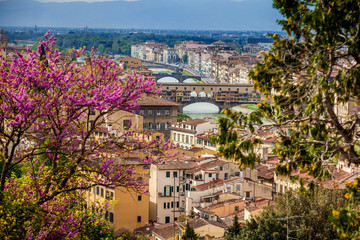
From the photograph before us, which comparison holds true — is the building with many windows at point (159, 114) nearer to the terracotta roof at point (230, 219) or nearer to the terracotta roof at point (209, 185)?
the terracotta roof at point (209, 185)

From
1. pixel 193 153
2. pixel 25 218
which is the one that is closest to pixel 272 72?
pixel 25 218

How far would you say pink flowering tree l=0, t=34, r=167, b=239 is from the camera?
228 inches

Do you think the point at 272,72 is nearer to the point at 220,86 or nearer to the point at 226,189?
the point at 226,189

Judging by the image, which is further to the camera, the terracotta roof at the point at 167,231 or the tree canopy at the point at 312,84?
the terracotta roof at the point at 167,231

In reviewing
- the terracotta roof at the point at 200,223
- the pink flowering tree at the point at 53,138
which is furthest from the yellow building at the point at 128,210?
the pink flowering tree at the point at 53,138

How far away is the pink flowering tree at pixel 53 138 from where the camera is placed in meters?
5.80

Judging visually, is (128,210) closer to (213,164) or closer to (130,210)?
(130,210)

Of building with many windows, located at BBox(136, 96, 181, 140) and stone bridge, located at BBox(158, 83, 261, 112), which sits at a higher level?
building with many windows, located at BBox(136, 96, 181, 140)

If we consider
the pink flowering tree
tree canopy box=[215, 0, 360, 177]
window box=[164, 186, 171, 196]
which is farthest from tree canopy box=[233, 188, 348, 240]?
tree canopy box=[215, 0, 360, 177]

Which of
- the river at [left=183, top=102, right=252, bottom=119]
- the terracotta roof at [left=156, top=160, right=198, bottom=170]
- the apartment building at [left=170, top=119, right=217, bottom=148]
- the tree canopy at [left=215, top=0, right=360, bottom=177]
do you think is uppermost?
the tree canopy at [left=215, top=0, right=360, bottom=177]

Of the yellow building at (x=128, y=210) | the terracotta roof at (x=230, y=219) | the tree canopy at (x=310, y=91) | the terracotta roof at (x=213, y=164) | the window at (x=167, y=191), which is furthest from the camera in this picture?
the terracotta roof at (x=213, y=164)

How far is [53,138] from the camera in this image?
6125mm

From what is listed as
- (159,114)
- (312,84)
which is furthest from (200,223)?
(159,114)

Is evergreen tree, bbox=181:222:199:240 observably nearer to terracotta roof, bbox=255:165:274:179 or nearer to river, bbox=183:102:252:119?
terracotta roof, bbox=255:165:274:179
